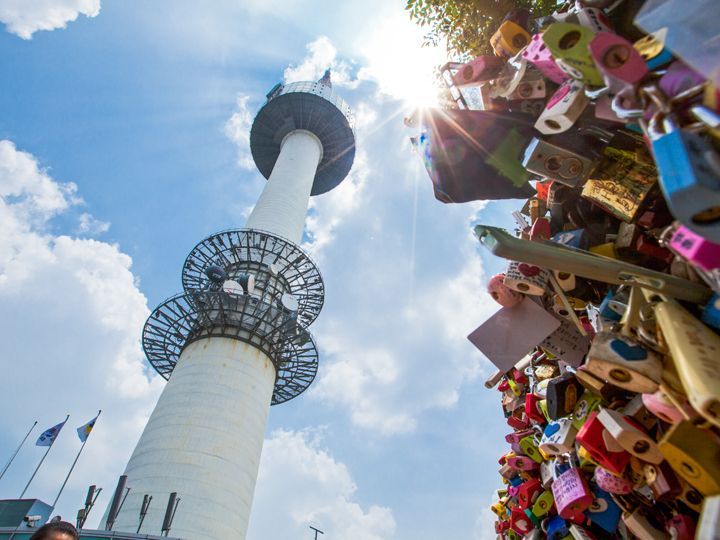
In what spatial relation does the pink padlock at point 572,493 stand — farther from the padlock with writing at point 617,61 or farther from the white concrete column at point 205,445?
the white concrete column at point 205,445

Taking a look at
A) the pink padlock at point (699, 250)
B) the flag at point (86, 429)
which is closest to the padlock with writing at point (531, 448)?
the pink padlock at point (699, 250)

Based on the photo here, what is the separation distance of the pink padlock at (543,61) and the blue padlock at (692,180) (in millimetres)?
1682

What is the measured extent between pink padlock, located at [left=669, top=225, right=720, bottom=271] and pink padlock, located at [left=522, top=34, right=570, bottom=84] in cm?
192

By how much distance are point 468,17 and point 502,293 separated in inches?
214

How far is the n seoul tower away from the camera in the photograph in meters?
20.3

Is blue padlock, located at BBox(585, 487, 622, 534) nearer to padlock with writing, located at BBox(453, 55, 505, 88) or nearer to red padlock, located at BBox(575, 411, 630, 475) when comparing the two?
red padlock, located at BBox(575, 411, 630, 475)

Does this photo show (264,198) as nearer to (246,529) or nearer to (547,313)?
(246,529)

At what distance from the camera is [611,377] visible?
326 centimetres

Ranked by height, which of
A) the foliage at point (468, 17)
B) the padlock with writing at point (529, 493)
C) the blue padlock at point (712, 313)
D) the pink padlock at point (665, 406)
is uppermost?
the foliage at point (468, 17)

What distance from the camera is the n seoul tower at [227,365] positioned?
66.5 ft

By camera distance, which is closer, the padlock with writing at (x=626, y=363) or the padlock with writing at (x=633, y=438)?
the padlock with writing at (x=626, y=363)

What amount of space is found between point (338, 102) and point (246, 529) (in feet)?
129

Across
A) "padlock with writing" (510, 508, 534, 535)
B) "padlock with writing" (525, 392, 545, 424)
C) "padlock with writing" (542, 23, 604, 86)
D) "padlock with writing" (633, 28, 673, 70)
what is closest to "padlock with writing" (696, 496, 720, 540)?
"padlock with writing" (633, 28, 673, 70)

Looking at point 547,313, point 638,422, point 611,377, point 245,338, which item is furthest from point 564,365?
point 245,338
